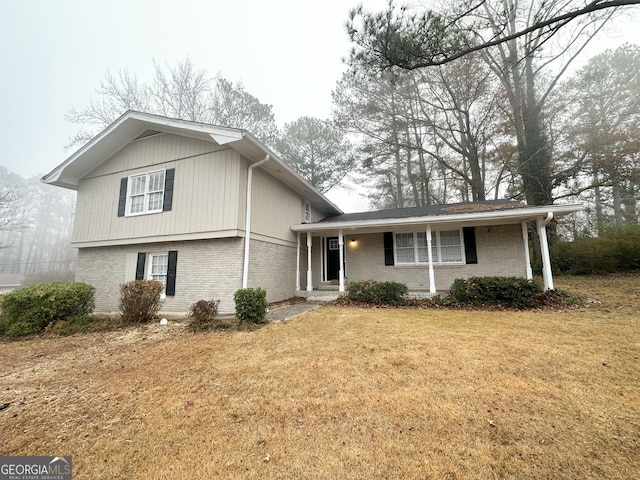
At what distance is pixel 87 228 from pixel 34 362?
23.6 ft

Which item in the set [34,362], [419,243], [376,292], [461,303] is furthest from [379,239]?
[34,362]

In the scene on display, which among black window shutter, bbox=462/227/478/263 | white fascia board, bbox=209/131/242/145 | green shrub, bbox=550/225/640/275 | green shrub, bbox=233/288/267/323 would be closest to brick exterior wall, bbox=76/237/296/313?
green shrub, bbox=233/288/267/323

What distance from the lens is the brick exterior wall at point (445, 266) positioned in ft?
29.8

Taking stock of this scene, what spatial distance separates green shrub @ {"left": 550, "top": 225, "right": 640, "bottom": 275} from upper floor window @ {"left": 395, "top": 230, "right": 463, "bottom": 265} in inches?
238

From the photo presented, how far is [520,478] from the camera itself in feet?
5.35

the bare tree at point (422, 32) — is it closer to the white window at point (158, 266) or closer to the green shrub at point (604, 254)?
the white window at point (158, 266)

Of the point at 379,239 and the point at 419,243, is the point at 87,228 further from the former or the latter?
the point at 419,243

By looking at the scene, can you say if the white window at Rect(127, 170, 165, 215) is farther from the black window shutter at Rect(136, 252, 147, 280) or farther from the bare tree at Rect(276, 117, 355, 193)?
the bare tree at Rect(276, 117, 355, 193)

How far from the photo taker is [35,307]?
5.93 m

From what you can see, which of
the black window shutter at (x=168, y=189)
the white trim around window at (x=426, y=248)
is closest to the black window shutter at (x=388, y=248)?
the white trim around window at (x=426, y=248)

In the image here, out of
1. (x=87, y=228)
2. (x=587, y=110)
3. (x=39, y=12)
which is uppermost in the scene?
(x=39, y=12)

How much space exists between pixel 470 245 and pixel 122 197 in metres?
12.2

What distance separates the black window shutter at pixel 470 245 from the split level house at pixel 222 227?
0.12ft

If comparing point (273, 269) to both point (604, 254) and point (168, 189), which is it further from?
point (604, 254)
